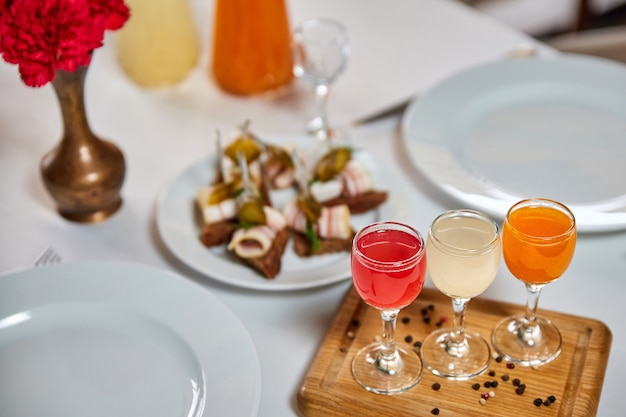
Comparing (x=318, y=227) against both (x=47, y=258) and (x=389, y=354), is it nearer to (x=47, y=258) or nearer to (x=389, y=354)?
(x=389, y=354)

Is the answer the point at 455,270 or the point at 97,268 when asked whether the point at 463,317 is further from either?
the point at 97,268

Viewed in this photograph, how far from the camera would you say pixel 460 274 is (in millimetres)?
1013

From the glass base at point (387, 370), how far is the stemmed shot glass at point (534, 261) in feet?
0.40

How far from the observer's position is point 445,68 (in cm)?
177

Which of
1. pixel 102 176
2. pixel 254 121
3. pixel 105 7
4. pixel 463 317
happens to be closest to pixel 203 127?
pixel 254 121

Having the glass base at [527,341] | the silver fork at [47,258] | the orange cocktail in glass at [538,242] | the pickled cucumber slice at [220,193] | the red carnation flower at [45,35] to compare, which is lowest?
the glass base at [527,341]

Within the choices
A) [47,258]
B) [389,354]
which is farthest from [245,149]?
[389,354]

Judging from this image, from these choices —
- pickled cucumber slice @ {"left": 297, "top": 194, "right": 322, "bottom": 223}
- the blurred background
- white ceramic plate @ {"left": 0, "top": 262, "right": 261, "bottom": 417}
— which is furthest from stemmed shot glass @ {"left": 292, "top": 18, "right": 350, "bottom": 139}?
the blurred background

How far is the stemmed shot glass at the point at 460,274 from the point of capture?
101 cm

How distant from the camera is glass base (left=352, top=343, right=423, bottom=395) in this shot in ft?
3.49

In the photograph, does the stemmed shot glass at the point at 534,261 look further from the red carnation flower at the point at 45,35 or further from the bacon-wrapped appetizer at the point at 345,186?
the red carnation flower at the point at 45,35

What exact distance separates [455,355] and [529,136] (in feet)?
1.88

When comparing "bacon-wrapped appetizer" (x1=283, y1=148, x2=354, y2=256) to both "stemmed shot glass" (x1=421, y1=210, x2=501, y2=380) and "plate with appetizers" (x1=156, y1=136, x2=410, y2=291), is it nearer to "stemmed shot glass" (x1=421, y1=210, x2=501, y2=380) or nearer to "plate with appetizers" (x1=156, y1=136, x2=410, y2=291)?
"plate with appetizers" (x1=156, y1=136, x2=410, y2=291)

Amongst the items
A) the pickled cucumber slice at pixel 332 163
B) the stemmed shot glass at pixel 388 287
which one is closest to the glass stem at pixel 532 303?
the stemmed shot glass at pixel 388 287
